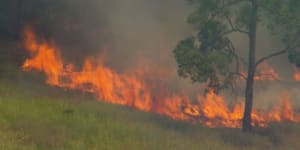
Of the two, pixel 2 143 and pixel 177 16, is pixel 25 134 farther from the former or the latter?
pixel 177 16

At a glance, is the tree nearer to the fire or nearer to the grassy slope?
the grassy slope

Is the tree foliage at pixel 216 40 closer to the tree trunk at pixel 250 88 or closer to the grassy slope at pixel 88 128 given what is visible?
the tree trunk at pixel 250 88

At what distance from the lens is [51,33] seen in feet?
103

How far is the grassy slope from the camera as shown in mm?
15133

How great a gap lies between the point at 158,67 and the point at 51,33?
29.1ft

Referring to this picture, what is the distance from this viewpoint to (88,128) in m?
17.0

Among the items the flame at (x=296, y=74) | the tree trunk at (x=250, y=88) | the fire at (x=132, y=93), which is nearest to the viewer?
the tree trunk at (x=250, y=88)

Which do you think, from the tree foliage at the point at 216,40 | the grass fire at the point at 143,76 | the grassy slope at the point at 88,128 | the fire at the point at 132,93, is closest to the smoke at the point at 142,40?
the grass fire at the point at 143,76

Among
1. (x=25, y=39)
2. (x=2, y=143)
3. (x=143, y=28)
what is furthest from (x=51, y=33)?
(x=2, y=143)

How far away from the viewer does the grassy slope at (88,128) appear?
1513 centimetres

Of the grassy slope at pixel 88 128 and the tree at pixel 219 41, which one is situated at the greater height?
the tree at pixel 219 41

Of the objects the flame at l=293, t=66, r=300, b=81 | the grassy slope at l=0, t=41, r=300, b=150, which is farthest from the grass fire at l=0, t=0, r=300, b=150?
the flame at l=293, t=66, r=300, b=81

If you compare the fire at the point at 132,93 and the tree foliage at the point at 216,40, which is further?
the fire at the point at 132,93

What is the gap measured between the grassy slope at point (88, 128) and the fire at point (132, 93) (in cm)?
150
